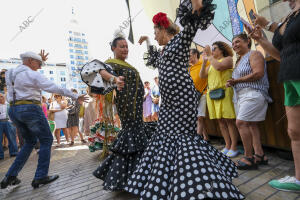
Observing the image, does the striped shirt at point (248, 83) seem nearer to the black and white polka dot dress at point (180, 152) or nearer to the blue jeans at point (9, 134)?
the black and white polka dot dress at point (180, 152)

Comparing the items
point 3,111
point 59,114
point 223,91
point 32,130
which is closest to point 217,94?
point 223,91

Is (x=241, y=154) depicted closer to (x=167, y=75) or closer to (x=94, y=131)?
(x=167, y=75)

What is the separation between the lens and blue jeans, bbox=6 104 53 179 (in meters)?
2.36

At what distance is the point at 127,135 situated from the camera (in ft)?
6.55

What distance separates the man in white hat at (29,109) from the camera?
92.6 inches

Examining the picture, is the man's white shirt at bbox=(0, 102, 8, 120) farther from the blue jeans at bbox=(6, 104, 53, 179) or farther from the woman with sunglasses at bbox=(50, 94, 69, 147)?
the blue jeans at bbox=(6, 104, 53, 179)

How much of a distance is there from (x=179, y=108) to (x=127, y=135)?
714 mm

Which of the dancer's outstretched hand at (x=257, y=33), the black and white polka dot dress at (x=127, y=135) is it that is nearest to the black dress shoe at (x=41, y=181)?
the black and white polka dot dress at (x=127, y=135)

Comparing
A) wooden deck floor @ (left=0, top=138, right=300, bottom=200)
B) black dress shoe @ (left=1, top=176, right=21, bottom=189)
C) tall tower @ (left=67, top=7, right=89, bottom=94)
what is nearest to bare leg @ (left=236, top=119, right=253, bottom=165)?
wooden deck floor @ (left=0, top=138, right=300, bottom=200)

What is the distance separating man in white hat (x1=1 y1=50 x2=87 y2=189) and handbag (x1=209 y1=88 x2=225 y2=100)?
191 cm

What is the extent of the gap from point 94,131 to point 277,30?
3622 mm

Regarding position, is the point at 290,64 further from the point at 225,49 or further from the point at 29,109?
the point at 29,109

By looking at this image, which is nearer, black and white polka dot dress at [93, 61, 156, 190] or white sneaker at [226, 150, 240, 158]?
black and white polka dot dress at [93, 61, 156, 190]

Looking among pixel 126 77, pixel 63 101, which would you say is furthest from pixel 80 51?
pixel 126 77
